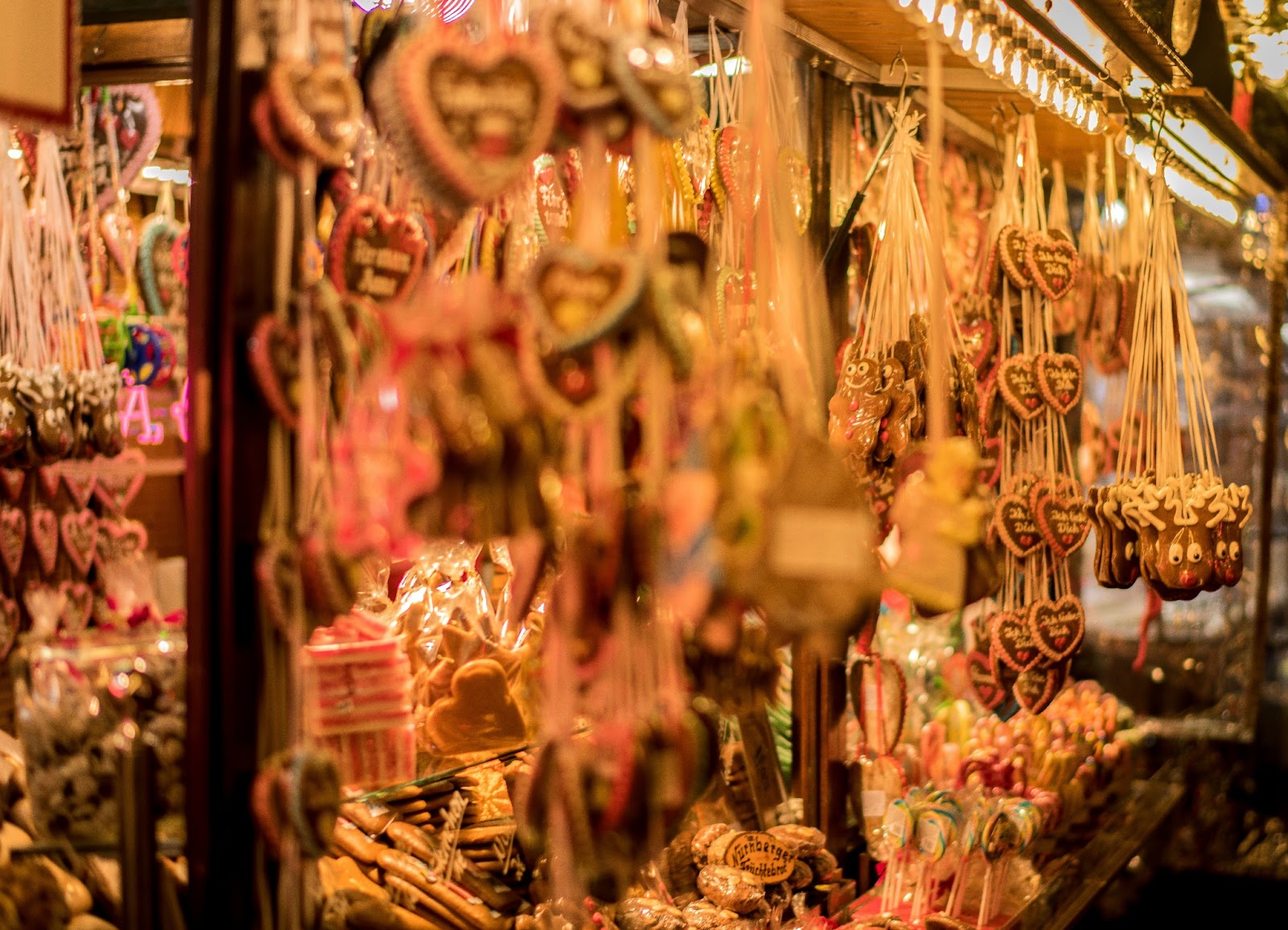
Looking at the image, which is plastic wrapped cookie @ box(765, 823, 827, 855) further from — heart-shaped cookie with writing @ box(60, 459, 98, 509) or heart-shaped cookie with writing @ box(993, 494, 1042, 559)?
heart-shaped cookie with writing @ box(60, 459, 98, 509)

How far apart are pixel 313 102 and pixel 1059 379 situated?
5.28ft

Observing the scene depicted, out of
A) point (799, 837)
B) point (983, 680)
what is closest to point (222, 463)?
point (799, 837)

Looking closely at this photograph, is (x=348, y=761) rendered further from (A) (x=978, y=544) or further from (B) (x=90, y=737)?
(A) (x=978, y=544)

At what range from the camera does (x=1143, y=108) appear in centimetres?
277

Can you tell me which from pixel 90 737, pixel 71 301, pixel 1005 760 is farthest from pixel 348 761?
pixel 1005 760

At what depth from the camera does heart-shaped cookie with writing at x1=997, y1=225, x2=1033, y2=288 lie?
2.31m

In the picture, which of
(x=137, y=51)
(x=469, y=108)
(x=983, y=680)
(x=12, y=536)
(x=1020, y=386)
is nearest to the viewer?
(x=469, y=108)

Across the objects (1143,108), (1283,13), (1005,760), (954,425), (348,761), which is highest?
(1283,13)

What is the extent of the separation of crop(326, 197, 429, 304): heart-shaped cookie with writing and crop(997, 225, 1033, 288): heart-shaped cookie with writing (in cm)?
145

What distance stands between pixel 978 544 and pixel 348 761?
0.64m

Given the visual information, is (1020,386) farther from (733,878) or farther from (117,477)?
(117,477)

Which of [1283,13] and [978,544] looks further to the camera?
[1283,13]

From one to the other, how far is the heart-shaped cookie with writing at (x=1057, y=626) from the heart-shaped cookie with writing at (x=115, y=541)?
1.45 meters

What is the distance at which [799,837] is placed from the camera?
220 cm
